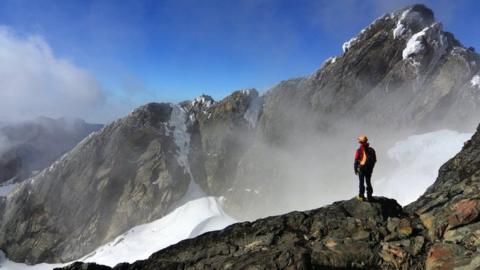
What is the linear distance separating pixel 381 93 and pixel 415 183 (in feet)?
87.5

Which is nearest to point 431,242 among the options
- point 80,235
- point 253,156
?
point 253,156

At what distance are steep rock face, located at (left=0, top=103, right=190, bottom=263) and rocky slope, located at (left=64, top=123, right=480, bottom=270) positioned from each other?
267 ft

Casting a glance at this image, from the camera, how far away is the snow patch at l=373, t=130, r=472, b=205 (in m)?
78.1

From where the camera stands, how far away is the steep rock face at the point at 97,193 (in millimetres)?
102750

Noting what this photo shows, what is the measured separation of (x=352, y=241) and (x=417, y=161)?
233 feet

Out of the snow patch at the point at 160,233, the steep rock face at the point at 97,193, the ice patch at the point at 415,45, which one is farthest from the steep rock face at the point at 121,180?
the ice patch at the point at 415,45

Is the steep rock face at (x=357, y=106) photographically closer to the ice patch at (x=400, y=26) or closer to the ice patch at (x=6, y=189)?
the ice patch at (x=400, y=26)

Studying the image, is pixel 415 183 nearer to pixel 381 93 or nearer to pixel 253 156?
pixel 381 93

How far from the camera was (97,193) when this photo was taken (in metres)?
107

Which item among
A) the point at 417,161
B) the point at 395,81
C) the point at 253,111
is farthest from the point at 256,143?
the point at 417,161

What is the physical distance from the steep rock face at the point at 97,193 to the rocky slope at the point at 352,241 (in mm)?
81352

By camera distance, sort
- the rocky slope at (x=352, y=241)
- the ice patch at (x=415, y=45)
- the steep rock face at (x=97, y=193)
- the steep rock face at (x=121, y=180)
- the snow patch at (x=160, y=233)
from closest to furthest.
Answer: the rocky slope at (x=352, y=241) < the snow patch at (x=160, y=233) < the ice patch at (x=415, y=45) < the steep rock face at (x=97, y=193) < the steep rock face at (x=121, y=180)

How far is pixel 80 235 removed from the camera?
102188mm

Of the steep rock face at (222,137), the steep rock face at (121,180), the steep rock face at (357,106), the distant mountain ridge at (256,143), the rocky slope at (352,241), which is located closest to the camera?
the rocky slope at (352,241)
